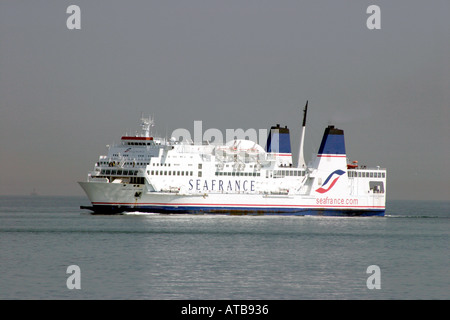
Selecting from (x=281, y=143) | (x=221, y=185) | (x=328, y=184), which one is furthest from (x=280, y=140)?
(x=221, y=185)

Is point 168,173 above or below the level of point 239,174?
above

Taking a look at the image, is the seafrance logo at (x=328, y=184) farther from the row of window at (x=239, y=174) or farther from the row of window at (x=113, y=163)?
the row of window at (x=113, y=163)

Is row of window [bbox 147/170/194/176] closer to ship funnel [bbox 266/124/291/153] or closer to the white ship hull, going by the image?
the white ship hull

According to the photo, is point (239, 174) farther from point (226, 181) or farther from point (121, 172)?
point (121, 172)

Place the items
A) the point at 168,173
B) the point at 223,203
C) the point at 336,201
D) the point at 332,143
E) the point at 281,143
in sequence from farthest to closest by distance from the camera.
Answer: the point at 281,143, the point at 332,143, the point at 336,201, the point at 223,203, the point at 168,173

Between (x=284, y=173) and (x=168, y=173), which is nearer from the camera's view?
(x=168, y=173)

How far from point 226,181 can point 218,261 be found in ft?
84.1

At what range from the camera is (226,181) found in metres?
57.6

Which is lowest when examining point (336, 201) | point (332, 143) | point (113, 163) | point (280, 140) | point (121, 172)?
point (336, 201)

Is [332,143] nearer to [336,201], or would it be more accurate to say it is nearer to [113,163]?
[336,201]

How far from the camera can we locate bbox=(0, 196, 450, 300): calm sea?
24.9 metres

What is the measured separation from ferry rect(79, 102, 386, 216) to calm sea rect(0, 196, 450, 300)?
14.5 feet

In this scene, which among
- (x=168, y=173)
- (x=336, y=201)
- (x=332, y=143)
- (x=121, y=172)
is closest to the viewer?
(x=121, y=172)
